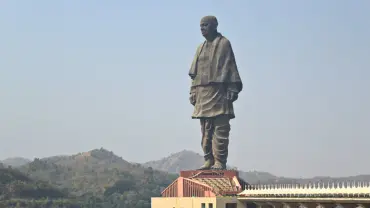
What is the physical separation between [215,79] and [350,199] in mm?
19634

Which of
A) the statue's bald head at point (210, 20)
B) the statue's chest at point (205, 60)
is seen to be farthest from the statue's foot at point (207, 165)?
the statue's bald head at point (210, 20)

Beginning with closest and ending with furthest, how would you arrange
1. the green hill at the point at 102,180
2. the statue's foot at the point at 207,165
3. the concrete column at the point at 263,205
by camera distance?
the concrete column at the point at 263,205 → the statue's foot at the point at 207,165 → the green hill at the point at 102,180

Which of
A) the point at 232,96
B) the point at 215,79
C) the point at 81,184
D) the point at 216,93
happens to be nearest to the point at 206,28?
the point at 215,79

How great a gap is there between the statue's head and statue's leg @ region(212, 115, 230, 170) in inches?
279

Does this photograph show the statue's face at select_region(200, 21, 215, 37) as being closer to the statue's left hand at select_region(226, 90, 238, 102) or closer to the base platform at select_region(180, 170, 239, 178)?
the statue's left hand at select_region(226, 90, 238, 102)

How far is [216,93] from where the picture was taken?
51.5m

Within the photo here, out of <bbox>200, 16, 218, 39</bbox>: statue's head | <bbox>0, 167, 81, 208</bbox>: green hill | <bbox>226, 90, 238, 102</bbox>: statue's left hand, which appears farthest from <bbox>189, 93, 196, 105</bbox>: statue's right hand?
<bbox>0, 167, 81, 208</bbox>: green hill

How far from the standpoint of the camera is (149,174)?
5901 inches

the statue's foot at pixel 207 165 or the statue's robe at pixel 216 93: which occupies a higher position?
the statue's robe at pixel 216 93

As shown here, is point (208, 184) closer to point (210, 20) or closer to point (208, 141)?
point (208, 141)

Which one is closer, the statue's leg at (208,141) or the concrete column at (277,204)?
the concrete column at (277,204)

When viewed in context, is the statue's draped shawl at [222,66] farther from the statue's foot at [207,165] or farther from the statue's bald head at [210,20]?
the statue's foot at [207,165]

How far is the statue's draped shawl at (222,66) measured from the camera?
51188 millimetres

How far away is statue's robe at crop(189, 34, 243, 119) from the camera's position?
51.1 metres
